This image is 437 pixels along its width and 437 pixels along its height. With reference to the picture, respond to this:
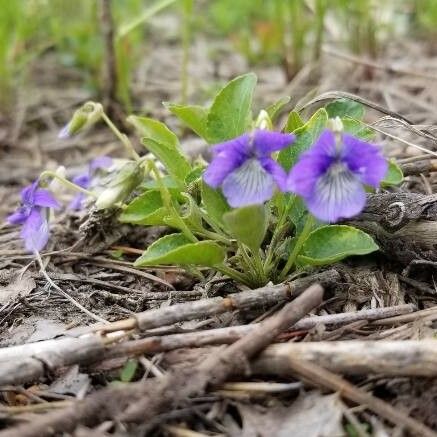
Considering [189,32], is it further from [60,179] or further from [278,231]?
[278,231]

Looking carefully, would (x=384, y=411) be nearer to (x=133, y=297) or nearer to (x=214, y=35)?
(x=133, y=297)

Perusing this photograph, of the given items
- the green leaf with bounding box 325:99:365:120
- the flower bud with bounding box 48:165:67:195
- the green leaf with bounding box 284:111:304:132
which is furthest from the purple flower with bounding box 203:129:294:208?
the flower bud with bounding box 48:165:67:195

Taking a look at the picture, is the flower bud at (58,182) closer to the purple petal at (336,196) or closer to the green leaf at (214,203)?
the green leaf at (214,203)

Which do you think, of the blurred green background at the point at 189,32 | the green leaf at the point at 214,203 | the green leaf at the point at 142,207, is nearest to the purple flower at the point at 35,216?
the green leaf at the point at 142,207

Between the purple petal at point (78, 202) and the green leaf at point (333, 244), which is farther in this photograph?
the purple petal at point (78, 202)

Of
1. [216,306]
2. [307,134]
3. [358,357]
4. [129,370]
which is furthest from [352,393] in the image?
[307,134]

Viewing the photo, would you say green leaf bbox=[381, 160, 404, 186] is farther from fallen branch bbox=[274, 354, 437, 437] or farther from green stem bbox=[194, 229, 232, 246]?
fallen branch bbox=[274, 354, 437, 437]

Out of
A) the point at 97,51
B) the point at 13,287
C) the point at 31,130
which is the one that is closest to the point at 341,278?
the point at 13,287
